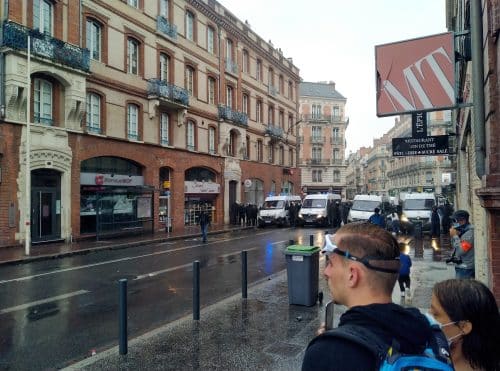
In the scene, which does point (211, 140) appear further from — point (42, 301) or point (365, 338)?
point (365, 338)

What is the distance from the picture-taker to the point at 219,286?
9.76m

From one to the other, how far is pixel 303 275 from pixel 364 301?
5.88 metres

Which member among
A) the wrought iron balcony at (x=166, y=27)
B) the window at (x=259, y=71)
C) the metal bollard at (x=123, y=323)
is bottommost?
the metal bollard at (x=123, y=323)

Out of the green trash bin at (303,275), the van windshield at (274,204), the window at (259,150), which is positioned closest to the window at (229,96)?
the window at (259,150)

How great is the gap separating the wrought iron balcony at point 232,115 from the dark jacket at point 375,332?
3036cm

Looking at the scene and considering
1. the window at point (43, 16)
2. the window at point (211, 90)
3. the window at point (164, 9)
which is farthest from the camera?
the window at point (211, 90)

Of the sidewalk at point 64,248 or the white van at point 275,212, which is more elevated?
the white van at point 275,212

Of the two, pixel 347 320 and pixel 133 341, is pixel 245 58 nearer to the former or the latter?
pixel 133 341

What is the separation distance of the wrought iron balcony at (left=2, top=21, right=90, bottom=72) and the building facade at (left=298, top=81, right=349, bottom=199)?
49838 mm

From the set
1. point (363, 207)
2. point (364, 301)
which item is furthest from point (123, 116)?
point (364, 301)

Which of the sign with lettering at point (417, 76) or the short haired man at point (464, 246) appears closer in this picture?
the sign with lettering at point (417, 76)

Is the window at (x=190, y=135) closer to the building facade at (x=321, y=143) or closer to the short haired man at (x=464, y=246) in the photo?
the short haired man at (x=464, y=246)

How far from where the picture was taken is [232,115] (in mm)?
32594

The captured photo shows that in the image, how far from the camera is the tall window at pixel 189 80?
2780 cm
